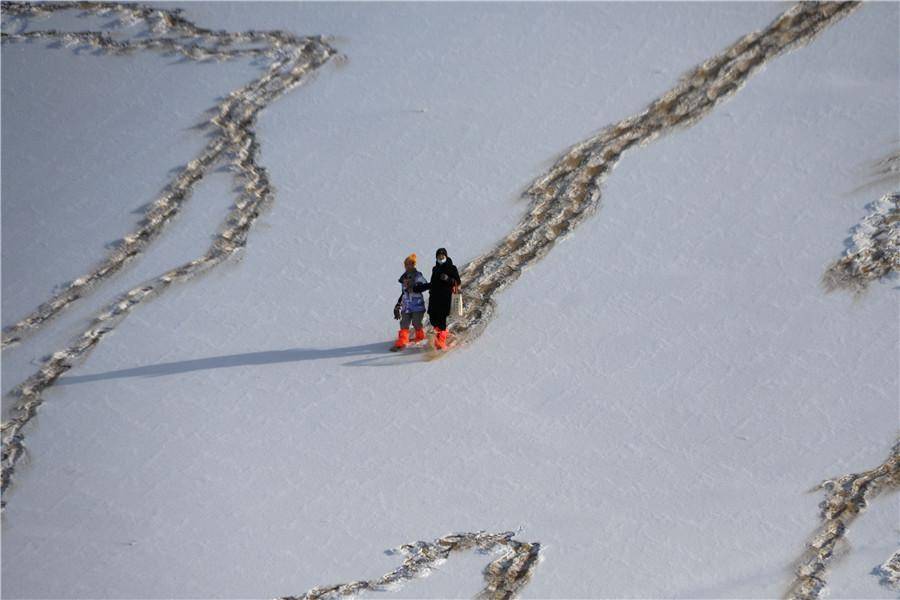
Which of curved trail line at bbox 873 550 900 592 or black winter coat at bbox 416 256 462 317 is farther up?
black winter coat at bbox 416 256 462 317

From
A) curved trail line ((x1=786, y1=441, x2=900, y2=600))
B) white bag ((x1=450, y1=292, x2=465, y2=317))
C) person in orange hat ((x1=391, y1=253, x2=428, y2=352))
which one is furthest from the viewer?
white bag ((x1=450, y1=292, x2=465, y2=317))

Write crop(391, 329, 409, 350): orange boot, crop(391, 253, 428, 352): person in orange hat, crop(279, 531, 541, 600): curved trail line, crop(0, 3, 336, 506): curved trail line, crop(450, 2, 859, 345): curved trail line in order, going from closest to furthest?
crop(279, 531, 541, 600): curved trail line → crop(391, 253, 428, 352): person in orange hat → crop(391, 329, 409, 350): orange boot → crop(0, 3, 336, 506): curved trail line → crop(450, 2, 859, 345): curved trail line

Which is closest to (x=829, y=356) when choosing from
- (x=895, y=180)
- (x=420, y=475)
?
(x=895, y=180)

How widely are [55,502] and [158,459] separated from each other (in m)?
0.93

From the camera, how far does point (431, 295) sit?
40.8ft

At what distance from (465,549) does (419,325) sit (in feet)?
8.85

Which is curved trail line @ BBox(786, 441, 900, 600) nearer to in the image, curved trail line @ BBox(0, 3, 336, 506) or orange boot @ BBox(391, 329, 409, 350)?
orange boot @ BBox(391, 329, 409, 350)

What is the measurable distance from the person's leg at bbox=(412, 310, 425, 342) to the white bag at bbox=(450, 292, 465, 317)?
0.93 feet

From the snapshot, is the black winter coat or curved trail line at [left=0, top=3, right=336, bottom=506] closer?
the black winter coat

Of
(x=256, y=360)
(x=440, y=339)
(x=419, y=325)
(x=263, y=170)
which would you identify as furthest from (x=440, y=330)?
(x=263, y=170)

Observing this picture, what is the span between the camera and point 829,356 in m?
12.1

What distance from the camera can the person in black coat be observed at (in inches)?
483

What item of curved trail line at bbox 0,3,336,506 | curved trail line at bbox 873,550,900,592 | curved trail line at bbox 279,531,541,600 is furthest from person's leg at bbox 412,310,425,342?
curved trail line at bbox 873,550,900,592

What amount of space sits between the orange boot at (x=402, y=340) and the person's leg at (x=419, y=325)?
0.10 metres
